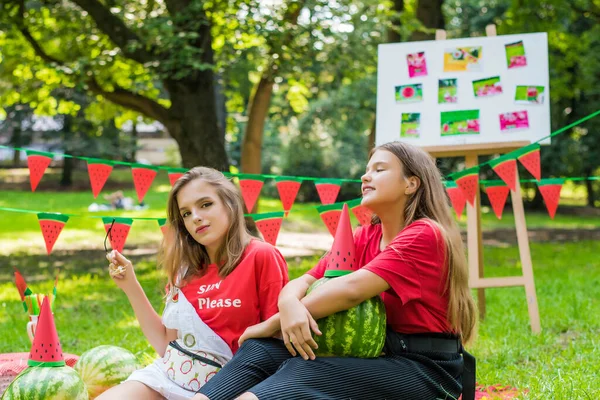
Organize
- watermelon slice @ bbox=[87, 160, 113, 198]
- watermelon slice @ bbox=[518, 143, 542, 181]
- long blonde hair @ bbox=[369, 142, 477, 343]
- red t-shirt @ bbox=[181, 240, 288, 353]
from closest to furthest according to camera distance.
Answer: long blonde hair @ bbox=[369, 142, 477, 343], red t-shirt @ bbox=[181, 240, 288, 353], watermelon slice @ bbox=[518, 143, 542, 181], watermelon slice @ bbox=[87, 160, 113, 198]

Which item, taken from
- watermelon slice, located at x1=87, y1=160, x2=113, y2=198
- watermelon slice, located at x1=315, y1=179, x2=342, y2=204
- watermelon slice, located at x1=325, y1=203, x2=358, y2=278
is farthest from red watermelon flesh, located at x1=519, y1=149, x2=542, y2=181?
watermelon slice, located at x1=87, y1=160, x2=113, y2=198

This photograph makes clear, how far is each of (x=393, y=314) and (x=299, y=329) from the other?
417 millimetres

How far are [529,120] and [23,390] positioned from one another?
3940 millimetres

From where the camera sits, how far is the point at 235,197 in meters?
3.32

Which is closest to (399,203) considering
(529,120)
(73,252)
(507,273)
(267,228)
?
(267,228)

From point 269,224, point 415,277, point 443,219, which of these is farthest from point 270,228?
point 415,277

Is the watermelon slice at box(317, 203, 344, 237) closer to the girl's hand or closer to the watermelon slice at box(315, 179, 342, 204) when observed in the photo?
the watermelon slice at box(315, 179, 342, 204)

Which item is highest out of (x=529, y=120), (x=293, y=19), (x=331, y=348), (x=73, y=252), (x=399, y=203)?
(x=293, y=19)

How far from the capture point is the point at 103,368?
11.6 ft

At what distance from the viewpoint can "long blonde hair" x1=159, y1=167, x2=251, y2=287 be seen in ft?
10.6

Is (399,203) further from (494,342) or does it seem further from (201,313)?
(494,342)

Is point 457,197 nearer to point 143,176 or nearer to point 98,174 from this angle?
point 143,176

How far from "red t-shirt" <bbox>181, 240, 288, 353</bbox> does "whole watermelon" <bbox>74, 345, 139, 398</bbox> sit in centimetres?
70

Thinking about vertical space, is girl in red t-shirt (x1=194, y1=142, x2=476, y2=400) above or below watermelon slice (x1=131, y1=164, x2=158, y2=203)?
below
